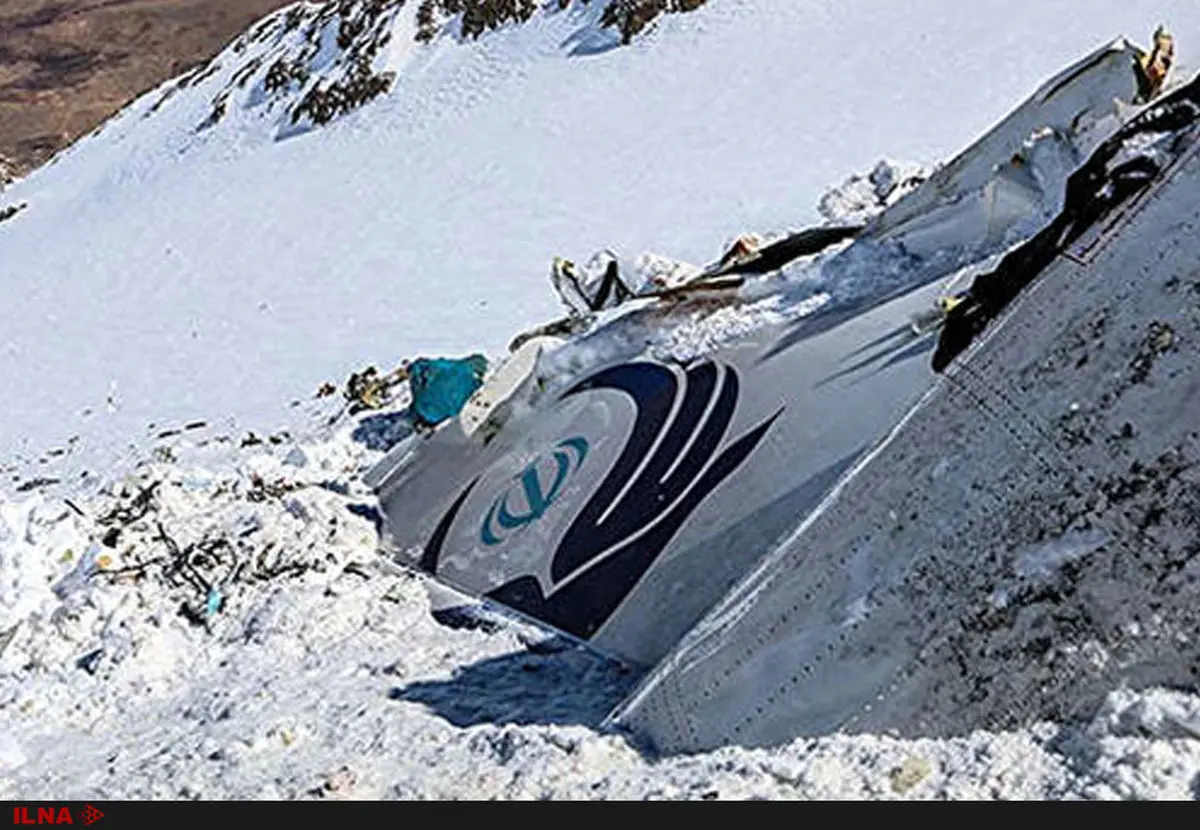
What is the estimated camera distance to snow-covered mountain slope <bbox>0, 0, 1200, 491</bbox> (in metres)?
14.1

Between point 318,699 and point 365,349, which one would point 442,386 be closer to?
point 318,699

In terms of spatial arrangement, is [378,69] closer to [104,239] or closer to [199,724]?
[104,239]

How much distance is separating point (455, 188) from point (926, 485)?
14969 mm

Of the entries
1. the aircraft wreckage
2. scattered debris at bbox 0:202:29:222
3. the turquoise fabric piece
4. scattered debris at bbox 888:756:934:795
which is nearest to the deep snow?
scattered debris at bbox 888:756:934:795

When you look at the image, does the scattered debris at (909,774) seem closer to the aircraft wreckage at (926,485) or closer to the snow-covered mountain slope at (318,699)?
the snow-covered mountain slope at (318,699)

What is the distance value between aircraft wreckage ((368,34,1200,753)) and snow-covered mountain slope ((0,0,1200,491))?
6073 millimetres

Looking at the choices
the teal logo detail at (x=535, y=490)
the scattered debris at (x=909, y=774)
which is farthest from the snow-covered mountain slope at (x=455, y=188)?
the scattered debris at (x=909, y=774)

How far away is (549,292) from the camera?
1365 centimetres

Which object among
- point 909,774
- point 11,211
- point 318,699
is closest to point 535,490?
point 318,699

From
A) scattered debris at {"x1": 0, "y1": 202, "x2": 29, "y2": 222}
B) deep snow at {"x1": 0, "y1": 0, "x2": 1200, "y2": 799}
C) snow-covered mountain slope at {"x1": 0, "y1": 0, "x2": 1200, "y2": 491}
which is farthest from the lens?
scattered debris at {"x1": 0, "y1": 202, "x2": 29, "y2": 222}

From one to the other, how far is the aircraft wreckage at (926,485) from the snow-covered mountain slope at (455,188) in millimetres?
6073

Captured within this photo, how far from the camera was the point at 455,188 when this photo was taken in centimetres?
1850

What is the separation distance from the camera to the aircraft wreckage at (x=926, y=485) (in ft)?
12.1

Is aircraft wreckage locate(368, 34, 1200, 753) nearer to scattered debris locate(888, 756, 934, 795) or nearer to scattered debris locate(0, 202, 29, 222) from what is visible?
scattered debris locate(888, 756, 934, 795)
